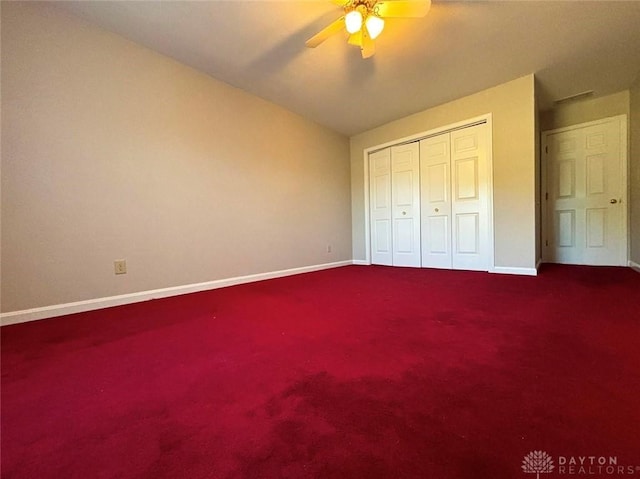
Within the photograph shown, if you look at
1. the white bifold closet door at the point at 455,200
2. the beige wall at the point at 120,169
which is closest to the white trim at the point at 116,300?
the beige wall at the point at 120,169

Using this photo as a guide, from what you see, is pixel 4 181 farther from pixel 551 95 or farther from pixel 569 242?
pixel 569 242

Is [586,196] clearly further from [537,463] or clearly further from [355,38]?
[537,463]

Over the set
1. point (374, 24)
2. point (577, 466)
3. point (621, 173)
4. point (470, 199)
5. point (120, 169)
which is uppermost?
point (374, 24)

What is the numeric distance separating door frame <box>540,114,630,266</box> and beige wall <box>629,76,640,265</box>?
0.28ft

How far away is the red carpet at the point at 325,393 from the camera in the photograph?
2.08 feet

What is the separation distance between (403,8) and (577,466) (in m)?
2.42

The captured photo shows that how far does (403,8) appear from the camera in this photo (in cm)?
181

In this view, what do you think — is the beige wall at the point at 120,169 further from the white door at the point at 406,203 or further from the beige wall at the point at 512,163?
the beige wall at the point at 512,163

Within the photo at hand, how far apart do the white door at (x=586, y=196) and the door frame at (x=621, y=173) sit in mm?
14

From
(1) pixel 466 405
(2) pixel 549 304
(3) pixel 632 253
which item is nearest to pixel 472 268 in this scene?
(2) pixel 549 304

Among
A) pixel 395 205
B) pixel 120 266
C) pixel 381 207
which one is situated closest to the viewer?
pixel 120 266

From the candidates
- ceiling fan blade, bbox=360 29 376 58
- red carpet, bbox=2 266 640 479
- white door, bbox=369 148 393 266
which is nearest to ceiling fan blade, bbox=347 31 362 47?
ceiling fan blade, bbox=360 29 376 58

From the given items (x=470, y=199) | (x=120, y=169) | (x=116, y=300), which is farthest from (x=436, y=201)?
(x=116, y=300)

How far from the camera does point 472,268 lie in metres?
3.43
